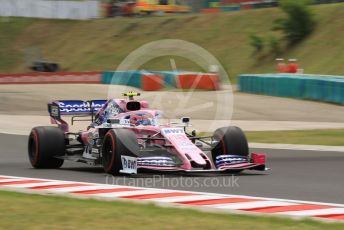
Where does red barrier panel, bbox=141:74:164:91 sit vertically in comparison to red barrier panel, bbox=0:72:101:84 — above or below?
below

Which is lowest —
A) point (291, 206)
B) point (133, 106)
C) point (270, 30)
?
point (291, 206)

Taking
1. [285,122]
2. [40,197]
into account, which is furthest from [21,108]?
[40,197]

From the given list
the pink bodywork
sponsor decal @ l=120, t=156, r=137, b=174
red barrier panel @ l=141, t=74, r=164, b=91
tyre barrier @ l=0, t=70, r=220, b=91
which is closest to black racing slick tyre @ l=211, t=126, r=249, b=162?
the pink bodywork

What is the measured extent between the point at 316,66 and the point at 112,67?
749 inches

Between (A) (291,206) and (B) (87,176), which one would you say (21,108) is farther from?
(A) (291,206)

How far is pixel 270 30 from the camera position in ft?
209

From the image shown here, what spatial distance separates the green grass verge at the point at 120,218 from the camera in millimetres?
7695

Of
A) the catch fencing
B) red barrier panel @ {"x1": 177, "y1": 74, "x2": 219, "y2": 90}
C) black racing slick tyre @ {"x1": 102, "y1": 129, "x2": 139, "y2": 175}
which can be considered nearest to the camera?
black racing slick tyre @ {"x1": 102, "y1": 129, "x2": 139, "y2": 175}

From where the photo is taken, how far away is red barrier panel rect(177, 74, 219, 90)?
42188mm

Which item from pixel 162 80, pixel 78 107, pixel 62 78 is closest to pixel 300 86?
pixel 162 80

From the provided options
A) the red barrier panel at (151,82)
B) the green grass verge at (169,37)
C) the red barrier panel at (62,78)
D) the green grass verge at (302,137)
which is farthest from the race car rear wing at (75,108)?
the red barrier panel at (62,78)

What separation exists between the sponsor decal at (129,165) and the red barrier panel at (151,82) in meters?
30.8

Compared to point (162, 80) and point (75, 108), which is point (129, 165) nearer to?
point (75, 108)

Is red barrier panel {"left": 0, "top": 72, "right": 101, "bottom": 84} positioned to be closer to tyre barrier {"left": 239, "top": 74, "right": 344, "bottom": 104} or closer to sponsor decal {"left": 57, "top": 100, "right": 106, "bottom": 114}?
tyre barrier {"left": 239, "top": 74, "right": 344, "bottom": 104}
